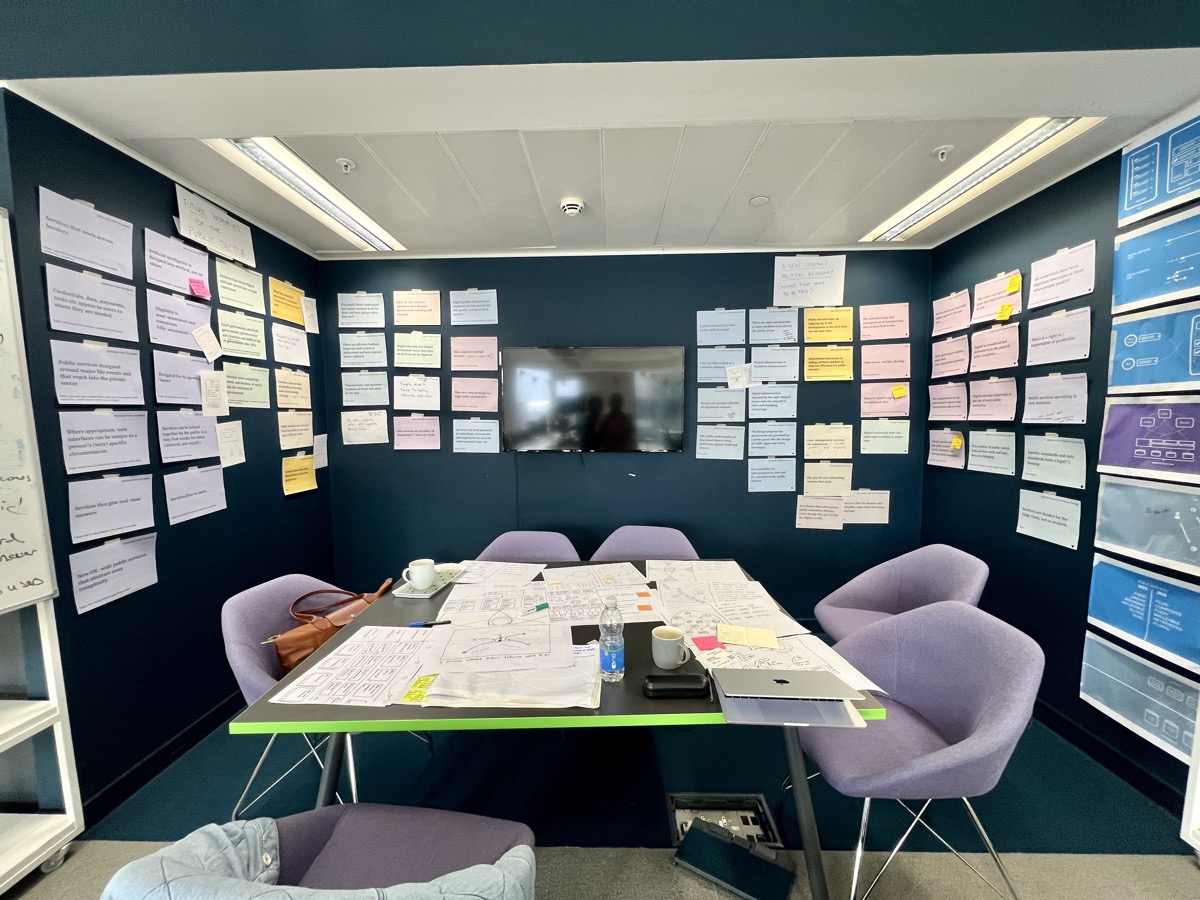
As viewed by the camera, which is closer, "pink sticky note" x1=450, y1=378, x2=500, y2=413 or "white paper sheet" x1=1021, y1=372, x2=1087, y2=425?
"white paper sheet" x1=1021, y1=372, x2=1087, y2=425

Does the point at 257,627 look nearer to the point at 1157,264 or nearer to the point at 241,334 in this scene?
the point at 241,334

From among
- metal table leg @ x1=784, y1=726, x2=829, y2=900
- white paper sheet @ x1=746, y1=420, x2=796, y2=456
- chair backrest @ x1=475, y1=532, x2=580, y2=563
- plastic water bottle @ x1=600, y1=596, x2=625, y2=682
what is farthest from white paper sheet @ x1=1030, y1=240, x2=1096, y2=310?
chair backrest @ x1=475, y1=532, x2=580, y2=563

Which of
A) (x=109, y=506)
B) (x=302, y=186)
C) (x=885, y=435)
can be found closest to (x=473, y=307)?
(x=302, y=186)

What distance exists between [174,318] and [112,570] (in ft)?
3.56

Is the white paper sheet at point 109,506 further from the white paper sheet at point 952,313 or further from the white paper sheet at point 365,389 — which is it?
the white paper sheet at point 952,313

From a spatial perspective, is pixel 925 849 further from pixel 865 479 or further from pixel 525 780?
pixel 865 479

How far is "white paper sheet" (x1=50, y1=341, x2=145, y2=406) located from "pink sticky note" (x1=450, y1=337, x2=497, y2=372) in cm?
149

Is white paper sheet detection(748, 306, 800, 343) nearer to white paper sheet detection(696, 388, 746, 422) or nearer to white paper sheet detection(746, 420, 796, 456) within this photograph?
white paper sheet detection(696, 388, 746, 422)

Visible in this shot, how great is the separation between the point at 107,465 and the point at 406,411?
1477 millimetres

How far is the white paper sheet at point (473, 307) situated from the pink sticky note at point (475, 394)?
0.40 metres

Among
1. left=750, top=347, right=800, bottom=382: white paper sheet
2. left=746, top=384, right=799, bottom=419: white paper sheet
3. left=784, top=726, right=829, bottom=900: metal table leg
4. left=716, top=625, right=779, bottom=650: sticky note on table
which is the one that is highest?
left=750, top=347, right=800, bottom=382: white paper sheet

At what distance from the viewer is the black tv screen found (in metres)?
2.81

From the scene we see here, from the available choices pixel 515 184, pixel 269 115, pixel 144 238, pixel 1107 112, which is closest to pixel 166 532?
pixel 144 238

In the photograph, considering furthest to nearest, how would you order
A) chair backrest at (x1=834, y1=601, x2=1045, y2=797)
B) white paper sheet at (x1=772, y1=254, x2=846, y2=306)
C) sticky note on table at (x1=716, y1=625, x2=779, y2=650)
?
white paper sheet at (x1=772, y1=254, x2=846, y2=306) → sticky note on table at (x1=716, y1=625, x2=779, y2=650) → chair backrest at (x1=834, y1=601, x2=1045, y2=797)
